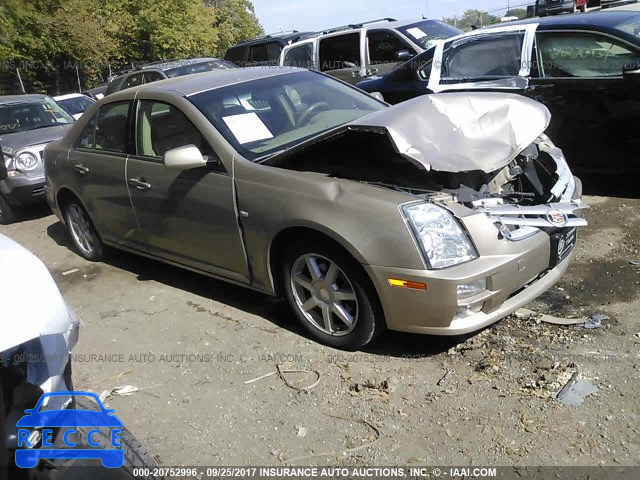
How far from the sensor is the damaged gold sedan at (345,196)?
3311 millimetres

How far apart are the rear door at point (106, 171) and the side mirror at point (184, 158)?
3.38 feet

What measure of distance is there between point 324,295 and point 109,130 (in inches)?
106

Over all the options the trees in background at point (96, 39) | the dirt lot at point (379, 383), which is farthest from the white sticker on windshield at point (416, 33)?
the trees in background at point (96, 39)

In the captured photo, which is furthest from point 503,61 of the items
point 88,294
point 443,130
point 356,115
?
point 88,294

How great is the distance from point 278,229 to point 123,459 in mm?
1845

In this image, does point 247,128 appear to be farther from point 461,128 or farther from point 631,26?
point 631,26

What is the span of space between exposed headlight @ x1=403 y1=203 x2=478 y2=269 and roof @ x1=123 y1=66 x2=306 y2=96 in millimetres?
2091

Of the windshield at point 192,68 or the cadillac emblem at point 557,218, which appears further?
the windshield at point 192,68

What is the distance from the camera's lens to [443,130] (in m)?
3.79

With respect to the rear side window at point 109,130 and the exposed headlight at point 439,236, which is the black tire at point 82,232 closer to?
the rear side window at point 109,130

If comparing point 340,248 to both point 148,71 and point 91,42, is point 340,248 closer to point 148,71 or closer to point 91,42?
point 148,71

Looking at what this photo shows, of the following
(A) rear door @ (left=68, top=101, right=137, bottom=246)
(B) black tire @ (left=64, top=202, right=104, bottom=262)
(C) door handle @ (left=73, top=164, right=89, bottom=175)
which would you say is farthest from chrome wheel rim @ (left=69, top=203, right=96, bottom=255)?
(C) door handle @ (left=73, top=164, right=89, bottom=175)

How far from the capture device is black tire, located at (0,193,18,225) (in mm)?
8203

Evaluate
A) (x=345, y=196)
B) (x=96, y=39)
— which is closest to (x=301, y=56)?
(x=345, y=196)
